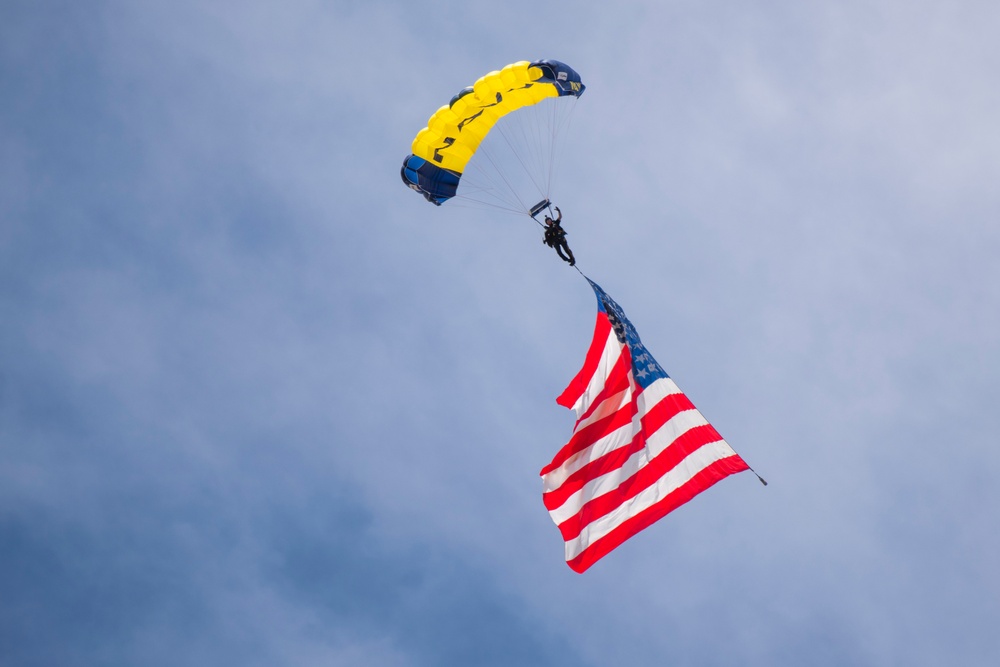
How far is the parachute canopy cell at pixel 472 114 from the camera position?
2523 centimetres

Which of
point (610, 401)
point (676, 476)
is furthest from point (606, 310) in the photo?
point (676, 476)

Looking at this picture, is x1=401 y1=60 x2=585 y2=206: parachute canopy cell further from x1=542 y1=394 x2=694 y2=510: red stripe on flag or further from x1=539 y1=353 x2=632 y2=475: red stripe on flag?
x1=542 y1=394 x2=694 y2=510: red stripe on flag

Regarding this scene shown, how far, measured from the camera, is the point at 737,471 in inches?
826

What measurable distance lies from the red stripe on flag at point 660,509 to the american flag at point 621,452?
22 mm

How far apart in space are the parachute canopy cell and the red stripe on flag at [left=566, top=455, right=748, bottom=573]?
1022cm

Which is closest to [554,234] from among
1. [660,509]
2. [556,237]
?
[556,237]

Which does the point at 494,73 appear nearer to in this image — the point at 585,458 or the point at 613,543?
the point at 585,458

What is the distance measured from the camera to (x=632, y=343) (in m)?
23.5

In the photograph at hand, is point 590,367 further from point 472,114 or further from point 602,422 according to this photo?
point 472,114

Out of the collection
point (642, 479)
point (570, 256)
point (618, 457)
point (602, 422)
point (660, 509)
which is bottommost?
point (660, 509)

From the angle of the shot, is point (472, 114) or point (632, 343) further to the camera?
point (472, 114)

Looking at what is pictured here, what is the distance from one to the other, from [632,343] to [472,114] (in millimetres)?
7341

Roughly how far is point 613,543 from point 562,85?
11865 mm

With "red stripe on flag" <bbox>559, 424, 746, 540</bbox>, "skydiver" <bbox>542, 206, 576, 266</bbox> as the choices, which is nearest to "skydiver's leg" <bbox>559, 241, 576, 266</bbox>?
"skydiver" <bbox>542, 206, 576, 266</bbox>
